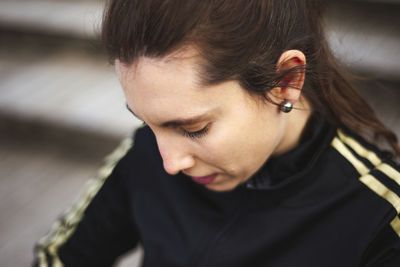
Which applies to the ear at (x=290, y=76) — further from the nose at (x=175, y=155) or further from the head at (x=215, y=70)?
Answer: the nose at (x=175, y=155)

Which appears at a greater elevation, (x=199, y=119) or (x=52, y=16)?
(x=199, y=119)

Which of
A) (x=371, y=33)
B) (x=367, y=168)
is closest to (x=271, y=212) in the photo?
(x=367, y=168)

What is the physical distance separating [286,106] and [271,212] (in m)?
0.25

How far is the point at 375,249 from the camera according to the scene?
30.9 inches

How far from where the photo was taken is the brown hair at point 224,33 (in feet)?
2.12

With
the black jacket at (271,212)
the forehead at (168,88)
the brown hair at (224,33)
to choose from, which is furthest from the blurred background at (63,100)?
the forehead at (168,88)

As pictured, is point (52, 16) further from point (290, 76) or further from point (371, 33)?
point (290, 76)

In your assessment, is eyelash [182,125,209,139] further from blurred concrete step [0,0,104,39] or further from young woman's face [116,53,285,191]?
blurred concrete step [0,0,104,39]

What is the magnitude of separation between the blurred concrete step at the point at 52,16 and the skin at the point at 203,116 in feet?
6.53

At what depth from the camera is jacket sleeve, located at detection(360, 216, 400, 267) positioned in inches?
29.4

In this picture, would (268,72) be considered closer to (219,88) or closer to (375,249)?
(219,88)

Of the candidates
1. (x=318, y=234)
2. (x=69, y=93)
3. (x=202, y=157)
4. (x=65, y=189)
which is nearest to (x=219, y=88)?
(x=202, y=157)

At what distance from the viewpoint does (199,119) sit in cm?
71

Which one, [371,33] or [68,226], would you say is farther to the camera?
[371,33]
